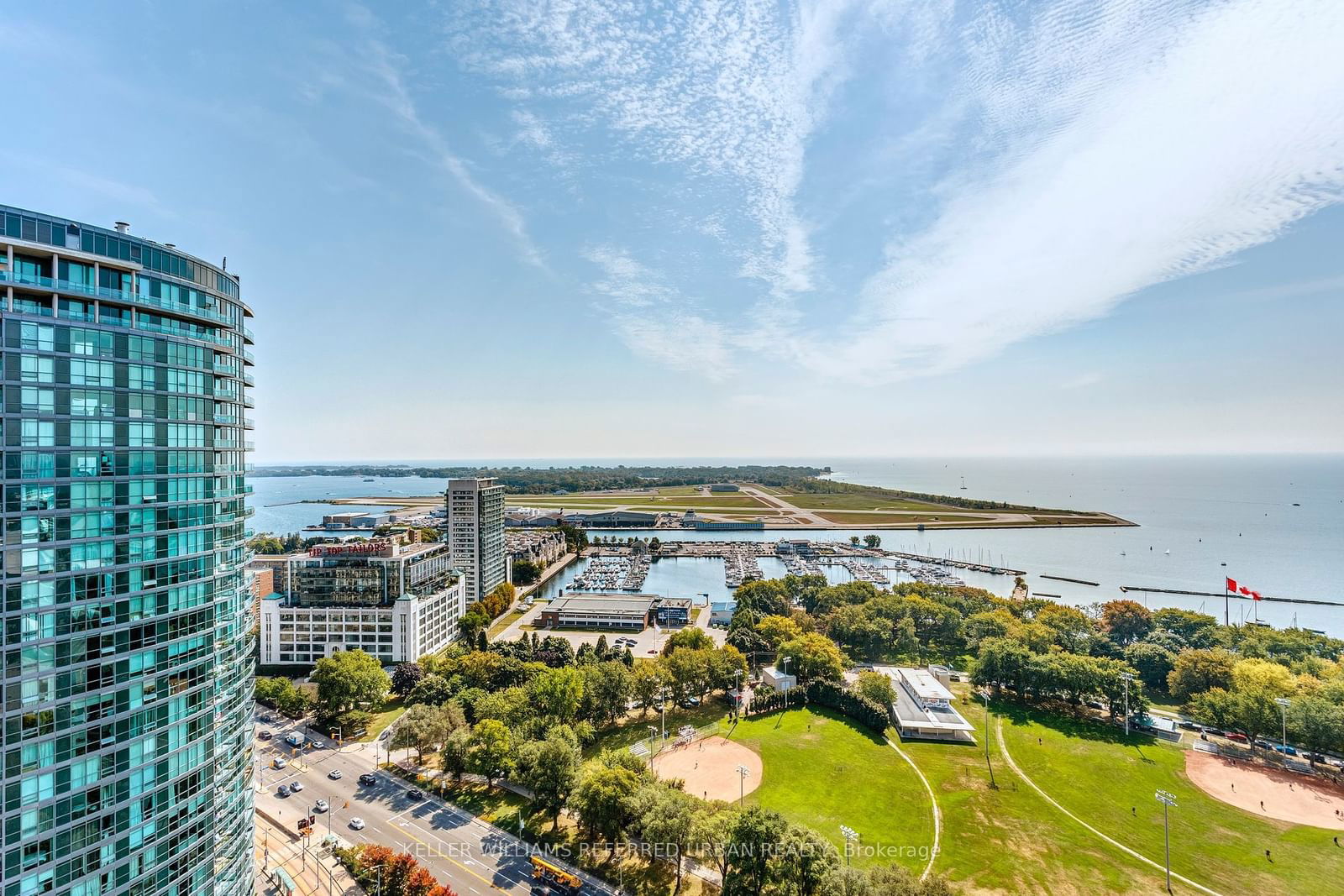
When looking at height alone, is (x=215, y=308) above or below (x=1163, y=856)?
above

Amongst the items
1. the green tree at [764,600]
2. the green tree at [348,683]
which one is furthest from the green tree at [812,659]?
the green tree at [348,683]

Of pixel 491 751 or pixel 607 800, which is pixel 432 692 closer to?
pixel 491 751

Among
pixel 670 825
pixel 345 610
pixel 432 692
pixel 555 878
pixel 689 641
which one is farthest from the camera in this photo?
pixel 689 641

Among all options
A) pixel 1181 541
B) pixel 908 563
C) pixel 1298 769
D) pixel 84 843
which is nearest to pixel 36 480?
pixel 84 843

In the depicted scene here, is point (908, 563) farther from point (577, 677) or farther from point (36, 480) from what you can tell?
point (36, 480)

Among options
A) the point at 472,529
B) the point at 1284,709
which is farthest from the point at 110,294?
the point at 1284,709

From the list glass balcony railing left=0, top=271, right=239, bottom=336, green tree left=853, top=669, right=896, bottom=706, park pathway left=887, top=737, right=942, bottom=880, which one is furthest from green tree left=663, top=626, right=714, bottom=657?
glass balcony railing left=0, top=271, right=239, bottom=336

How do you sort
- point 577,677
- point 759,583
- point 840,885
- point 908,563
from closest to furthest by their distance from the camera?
point 840,885 < point 577,677 < point 759,583 < point 908,563

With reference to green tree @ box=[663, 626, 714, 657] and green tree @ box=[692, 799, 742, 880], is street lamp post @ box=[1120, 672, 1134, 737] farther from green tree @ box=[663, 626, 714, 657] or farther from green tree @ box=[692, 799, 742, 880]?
green tree @ box=[692, 799, 742, 880]
